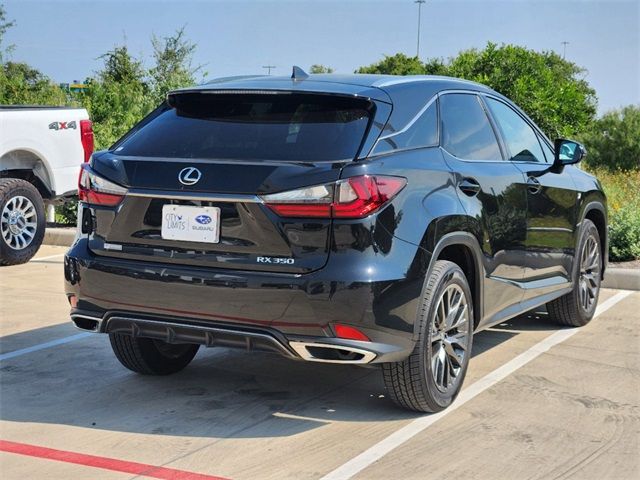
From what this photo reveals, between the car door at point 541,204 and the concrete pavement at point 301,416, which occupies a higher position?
the car door at point 541,204

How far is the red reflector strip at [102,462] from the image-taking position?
12.8ft

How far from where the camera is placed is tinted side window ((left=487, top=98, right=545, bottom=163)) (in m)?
5.93

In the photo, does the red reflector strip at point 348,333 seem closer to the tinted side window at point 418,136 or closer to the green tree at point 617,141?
the tinted side window at point 418,136

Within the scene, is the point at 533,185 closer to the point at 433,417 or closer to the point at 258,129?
the point at 433,417

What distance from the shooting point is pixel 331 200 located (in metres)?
4.12

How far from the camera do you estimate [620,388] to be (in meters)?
5.39

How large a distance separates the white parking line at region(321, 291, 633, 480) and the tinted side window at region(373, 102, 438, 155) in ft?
4.53

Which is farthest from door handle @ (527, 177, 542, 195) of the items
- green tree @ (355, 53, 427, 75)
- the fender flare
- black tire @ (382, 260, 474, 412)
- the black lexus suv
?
green tree @ (355, 53, 427, 75)

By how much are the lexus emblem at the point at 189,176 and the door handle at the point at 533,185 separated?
2.47 m

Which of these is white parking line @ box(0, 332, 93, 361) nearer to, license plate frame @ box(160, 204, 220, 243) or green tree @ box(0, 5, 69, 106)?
license plate frame @ box(160, 204, 220, 243)

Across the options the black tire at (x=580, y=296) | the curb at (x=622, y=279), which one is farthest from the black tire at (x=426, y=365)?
the curb at (x=622, y=279)

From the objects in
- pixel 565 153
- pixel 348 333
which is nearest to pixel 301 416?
pixel 348 333

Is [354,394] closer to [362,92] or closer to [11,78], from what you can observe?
[362,92]

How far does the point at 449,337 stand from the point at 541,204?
1635mm
